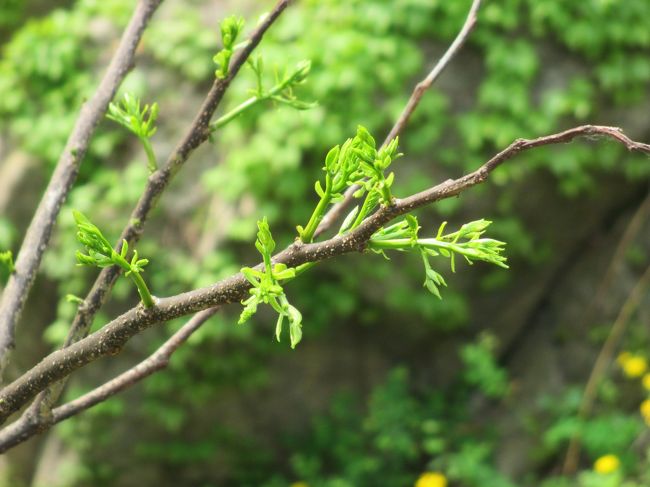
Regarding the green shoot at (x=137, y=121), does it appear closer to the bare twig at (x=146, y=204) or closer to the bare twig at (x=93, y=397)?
the bare twig at (x=146, y=204)

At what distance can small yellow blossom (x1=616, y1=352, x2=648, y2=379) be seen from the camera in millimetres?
3461

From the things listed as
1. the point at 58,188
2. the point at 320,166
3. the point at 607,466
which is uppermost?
the point at 320,166

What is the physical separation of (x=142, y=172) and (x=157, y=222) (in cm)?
24

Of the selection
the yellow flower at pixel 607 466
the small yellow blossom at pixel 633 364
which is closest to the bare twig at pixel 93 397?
the yellow flower at pixel 607 466

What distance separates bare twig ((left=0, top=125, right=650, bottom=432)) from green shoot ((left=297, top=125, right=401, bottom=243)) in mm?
17

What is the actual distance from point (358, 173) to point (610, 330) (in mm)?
3363

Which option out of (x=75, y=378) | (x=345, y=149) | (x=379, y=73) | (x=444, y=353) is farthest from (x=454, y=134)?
(x=345, y=149)

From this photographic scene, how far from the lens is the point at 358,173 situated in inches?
27.1

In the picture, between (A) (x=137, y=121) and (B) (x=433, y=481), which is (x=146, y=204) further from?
(B) (x=433, y=481)

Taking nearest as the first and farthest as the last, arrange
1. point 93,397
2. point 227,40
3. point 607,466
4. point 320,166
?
point 227,40
point 93,397
point 607,466
point 320,166

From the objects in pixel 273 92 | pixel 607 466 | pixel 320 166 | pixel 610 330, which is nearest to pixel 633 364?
pixel 610 330

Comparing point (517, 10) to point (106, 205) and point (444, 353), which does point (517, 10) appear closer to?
point (444, 353)

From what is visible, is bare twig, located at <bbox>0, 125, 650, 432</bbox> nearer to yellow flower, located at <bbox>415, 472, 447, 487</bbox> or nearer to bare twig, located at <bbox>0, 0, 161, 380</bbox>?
bare twig, located at <bbox>0, 0, 161, 380</bbox>

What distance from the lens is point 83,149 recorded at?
1101 mm
